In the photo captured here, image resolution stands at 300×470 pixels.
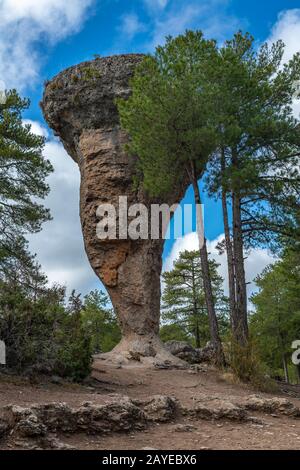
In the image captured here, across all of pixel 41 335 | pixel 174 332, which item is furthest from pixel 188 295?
pixel 41 335

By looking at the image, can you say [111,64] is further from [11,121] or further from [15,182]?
[15,182]

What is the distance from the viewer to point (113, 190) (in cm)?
1870

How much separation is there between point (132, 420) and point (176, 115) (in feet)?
31.1

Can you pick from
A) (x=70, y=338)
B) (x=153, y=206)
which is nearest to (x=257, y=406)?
(x=70, y=338)

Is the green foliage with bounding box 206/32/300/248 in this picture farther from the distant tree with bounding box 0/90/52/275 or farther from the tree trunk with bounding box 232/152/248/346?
the distant tree with bounding box 0/90/52/275

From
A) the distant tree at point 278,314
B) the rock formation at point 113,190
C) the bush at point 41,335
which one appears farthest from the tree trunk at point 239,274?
the distant tree at point 278,314

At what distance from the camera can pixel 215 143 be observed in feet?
42.1

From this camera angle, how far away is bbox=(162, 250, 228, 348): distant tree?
28828mm

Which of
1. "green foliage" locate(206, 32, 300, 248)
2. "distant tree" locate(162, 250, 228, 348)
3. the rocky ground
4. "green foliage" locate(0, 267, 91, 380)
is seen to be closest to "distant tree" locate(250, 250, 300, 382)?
"distant tree" locate(162, 250, 228, 348)

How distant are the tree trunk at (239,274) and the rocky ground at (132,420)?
380 cm

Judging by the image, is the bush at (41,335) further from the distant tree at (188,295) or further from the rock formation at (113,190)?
the distant tree at (188,295)

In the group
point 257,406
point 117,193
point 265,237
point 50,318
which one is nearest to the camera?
point 257,406

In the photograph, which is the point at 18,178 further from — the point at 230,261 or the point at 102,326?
the point at 102,326

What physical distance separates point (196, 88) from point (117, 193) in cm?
689
